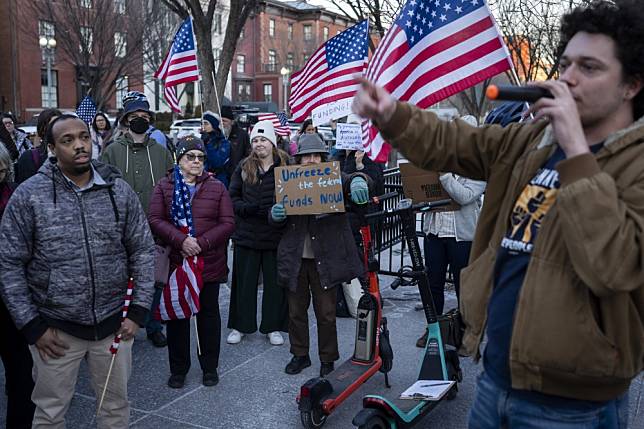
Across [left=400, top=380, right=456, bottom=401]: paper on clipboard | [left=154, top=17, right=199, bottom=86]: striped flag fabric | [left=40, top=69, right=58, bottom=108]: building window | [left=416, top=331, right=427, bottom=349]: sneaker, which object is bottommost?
[left=416, top=331, right=427, bottom=349]: sneaker

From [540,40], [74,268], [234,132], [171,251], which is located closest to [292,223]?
[171,251]

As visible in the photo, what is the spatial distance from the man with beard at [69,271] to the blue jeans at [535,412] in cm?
212

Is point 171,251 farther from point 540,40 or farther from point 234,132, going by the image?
point 540,40

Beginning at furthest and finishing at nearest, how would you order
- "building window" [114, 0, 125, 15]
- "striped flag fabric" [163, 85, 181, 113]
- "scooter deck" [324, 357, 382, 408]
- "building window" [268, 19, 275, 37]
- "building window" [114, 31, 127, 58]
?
"building window" [268, 19, 275, 37], "building window" [114, 31, 127, 58], "building window" [114, 0, 125, 15], "striped flag fabric" [163, 85, 181, 113], "scooter deck" [324, 357, 382, 408]

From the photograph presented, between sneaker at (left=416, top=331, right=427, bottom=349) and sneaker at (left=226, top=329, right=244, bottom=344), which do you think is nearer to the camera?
sneaker at (left=416, top=331, right=427, bottom=349)

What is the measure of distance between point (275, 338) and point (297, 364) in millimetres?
730

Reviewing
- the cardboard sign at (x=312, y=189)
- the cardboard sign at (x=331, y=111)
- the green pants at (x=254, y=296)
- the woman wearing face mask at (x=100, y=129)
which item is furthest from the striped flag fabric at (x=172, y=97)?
the cardboard sign at (x=312, y=189)

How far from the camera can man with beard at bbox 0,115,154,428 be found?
11.0ft

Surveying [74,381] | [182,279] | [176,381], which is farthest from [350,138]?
[74,381]

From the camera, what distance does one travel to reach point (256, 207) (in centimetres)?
574

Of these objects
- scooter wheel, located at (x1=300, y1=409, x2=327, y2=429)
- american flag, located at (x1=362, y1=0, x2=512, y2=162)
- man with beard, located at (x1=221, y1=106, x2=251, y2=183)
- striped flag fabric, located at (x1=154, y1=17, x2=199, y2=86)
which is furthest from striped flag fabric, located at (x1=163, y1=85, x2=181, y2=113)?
scooter wheel, located at (x1=300, y1=409, x2=327, y2=429)

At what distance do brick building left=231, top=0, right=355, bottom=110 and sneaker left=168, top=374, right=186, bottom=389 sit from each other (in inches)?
2162

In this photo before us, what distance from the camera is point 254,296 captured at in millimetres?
6133

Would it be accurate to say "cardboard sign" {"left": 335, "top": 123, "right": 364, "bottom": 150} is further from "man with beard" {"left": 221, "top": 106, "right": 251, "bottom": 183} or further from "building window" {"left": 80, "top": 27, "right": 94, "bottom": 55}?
"building window" {"left": 80, "top": 27, "right": 94, "bottom": 55}
